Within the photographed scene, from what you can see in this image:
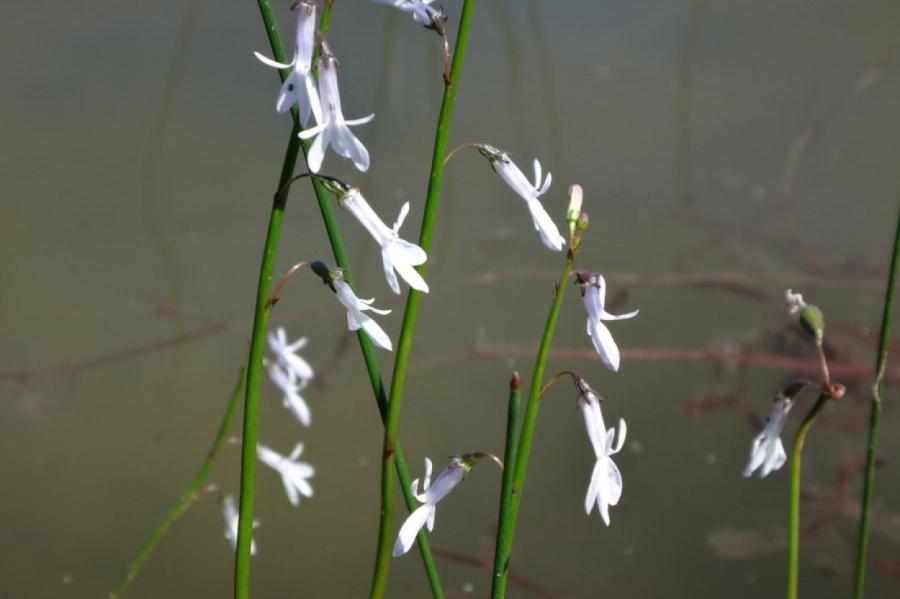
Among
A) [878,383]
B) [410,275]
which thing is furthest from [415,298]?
[878,383]

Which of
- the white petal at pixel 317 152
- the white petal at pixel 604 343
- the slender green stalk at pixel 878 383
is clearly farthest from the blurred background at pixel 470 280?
the white petal at pixel 317 152

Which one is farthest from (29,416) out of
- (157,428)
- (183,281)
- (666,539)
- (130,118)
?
(666,539)

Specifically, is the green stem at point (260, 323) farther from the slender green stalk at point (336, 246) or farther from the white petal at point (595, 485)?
the white petal at point (595, 485)

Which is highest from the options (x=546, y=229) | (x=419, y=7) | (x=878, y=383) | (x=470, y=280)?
(x=419, y=7)

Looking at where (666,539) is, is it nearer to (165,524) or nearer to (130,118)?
(165,524)

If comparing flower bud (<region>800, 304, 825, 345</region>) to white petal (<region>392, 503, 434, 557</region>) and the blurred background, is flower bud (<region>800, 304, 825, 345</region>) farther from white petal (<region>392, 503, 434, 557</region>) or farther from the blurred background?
the blurred background

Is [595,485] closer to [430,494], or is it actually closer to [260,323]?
[430,494]

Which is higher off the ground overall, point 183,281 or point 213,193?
point 213,193
